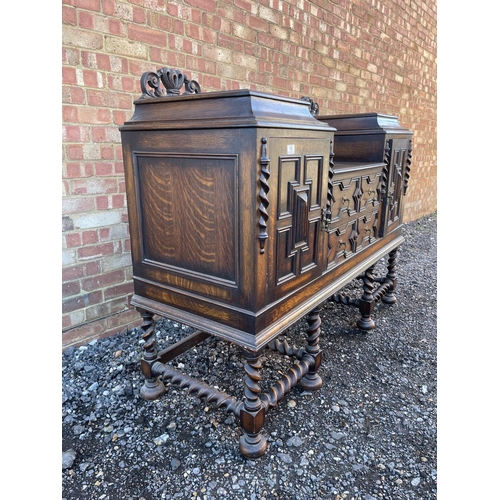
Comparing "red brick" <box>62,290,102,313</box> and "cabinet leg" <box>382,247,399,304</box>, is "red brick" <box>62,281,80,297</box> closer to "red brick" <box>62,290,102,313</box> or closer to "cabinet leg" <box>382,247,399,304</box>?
"red brick" <box>62,290,102,313</box>

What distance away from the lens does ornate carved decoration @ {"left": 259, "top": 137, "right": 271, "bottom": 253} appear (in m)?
1.35

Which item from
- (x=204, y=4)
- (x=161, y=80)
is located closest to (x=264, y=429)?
(x=161, y=80)

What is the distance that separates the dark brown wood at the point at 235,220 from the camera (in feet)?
4.65

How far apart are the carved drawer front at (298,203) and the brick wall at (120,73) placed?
4.63 ft

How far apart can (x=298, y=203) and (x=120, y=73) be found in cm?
155

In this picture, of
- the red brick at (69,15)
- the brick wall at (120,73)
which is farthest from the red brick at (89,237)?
the red brick at (69,15)

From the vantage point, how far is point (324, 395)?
2158 millimetres

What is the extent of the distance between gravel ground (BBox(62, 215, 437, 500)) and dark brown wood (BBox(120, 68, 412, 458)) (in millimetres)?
151

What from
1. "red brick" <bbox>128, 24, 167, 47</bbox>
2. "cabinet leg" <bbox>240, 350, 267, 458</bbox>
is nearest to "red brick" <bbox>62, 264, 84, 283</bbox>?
"cabinet leg" <bbox>240, 350, 267, 458</bbox>

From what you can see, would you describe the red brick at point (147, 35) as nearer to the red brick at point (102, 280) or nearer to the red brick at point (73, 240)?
the red brick at point (73, 240)

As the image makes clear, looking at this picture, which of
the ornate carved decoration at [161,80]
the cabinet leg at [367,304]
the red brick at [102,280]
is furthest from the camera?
the cabinet leg at [367,304]

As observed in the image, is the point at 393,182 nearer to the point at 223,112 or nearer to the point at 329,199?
the point at 329,199

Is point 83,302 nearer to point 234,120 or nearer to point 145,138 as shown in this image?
point 145,138

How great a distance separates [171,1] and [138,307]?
2.02 metres
